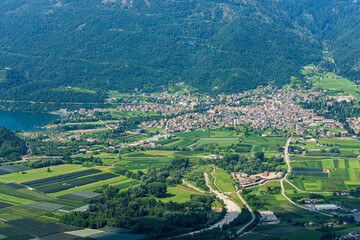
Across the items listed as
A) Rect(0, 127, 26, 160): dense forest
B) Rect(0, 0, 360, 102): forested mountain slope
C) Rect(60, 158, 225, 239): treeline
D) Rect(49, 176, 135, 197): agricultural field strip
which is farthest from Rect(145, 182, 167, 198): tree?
Rect(0, 0, 360, 102): forested mountain slope

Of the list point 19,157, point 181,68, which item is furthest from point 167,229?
point 181,68


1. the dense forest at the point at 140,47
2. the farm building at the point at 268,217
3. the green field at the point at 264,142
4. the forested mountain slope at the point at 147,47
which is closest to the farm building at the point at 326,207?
the farm building at the point at 268,217

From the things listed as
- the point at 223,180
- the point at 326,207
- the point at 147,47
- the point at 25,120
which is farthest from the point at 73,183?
the point at 147,47

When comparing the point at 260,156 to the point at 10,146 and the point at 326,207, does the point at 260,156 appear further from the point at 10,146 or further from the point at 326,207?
the point at 10,146

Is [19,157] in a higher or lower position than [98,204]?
higher

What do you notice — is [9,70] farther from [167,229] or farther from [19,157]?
[167,229]

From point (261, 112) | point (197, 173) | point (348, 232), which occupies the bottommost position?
point (348, 232)

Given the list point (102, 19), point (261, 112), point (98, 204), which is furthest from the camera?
point (102, 19)
